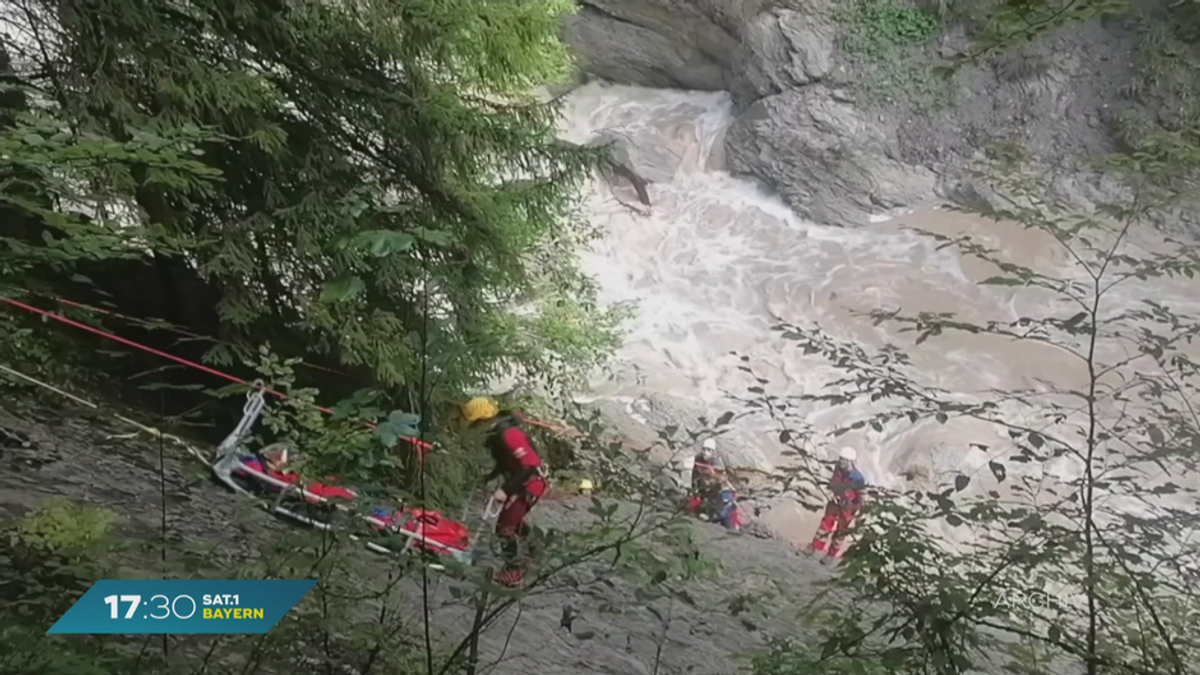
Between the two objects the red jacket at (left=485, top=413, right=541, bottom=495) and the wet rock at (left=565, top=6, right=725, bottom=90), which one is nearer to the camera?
the red jacket at (left=485, top=413, right=541, bottom=495)

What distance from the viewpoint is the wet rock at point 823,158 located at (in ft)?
31.8

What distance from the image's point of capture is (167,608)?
125 cm

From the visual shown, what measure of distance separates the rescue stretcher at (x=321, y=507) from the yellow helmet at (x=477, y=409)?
603 millimetres

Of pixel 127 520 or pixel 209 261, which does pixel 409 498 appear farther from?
pixel 209 261

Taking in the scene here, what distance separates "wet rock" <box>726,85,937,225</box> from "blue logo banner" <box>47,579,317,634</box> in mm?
9150

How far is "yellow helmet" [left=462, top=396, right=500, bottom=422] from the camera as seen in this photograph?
2992 mm

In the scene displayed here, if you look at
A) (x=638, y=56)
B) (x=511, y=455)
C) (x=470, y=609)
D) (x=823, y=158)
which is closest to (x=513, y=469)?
(x=511, y=455)

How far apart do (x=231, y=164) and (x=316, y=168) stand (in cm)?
34

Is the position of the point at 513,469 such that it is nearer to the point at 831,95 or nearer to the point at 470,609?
the point at 470,609

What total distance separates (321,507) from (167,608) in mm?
426

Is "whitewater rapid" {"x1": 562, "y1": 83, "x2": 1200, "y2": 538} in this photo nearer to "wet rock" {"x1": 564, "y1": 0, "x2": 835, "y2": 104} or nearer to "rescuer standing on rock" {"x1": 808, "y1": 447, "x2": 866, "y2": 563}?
"wet rock" {"x1": 564, "y1": 0, "x2": 835, "y2": 104}

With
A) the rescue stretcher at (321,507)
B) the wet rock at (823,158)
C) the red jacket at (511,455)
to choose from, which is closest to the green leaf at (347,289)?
the rescue stretcher at (321,507)

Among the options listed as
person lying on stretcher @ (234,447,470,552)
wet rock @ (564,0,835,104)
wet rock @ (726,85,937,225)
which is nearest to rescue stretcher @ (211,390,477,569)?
person lying on stretcher @ (234,447,470,552)

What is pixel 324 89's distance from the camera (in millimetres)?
3559
